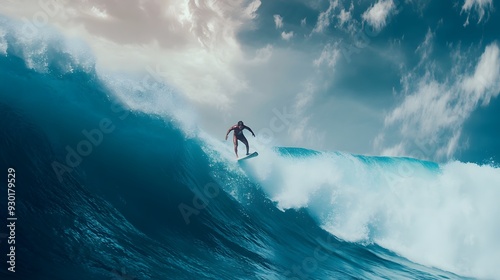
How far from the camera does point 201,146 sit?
1462cm

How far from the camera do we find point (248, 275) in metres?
6.38

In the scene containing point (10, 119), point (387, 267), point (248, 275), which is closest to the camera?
point (248, 275)

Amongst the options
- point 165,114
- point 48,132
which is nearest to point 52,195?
point 48,132

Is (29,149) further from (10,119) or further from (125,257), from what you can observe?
(125,257)

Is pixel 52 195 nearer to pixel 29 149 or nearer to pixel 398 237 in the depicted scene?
pixel 29 149

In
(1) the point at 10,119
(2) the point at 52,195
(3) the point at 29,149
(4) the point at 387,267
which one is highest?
(4) the point at 387,267

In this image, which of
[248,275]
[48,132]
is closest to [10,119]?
[48,132]

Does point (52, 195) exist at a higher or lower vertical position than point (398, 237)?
lower

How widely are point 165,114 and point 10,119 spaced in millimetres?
6370

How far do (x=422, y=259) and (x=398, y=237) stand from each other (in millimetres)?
1824

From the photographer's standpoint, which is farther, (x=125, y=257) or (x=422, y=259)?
(x=422, y=259)

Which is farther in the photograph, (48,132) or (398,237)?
(398,237)

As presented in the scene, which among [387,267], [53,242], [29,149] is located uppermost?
[387,267]

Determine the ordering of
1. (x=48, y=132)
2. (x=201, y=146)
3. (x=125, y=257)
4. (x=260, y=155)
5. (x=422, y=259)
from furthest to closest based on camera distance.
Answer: (x=260, y=155), (x=201, y=146), (x=422, y=259), (x=48, y=132), (x=125, y=257)
